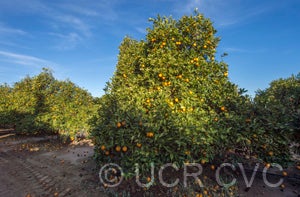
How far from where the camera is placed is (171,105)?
3965 mm

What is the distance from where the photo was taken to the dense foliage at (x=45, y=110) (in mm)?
10711

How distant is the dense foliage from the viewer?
10711 mm

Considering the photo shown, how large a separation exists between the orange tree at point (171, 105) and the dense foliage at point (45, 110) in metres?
4.89

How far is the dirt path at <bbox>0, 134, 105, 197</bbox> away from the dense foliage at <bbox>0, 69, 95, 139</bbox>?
218cm

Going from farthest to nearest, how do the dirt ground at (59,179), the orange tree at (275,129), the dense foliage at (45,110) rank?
the dense foliage at (45,110) < the dirt ground at (59,179) < the orange tree at (275,129)

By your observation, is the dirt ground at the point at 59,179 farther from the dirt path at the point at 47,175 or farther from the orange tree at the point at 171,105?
the orange tree at the point at 171,105

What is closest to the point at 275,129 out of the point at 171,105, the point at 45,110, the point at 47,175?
the point at 171,105

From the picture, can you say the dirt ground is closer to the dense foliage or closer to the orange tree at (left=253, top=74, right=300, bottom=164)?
the orange tree at (left=253, top=74, right=300, bottom=164)

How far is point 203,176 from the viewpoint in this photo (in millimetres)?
5176

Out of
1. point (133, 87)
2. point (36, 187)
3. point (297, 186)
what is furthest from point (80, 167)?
point (297, 186)

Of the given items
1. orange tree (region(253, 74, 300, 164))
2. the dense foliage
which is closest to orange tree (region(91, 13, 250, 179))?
orange tree (region(253, 74, 300, 164))

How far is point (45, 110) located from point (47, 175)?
30.6 feet

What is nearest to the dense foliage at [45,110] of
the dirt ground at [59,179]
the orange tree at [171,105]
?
the dirt ground at [59,179]

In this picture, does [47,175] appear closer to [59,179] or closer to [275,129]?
[59,179]
